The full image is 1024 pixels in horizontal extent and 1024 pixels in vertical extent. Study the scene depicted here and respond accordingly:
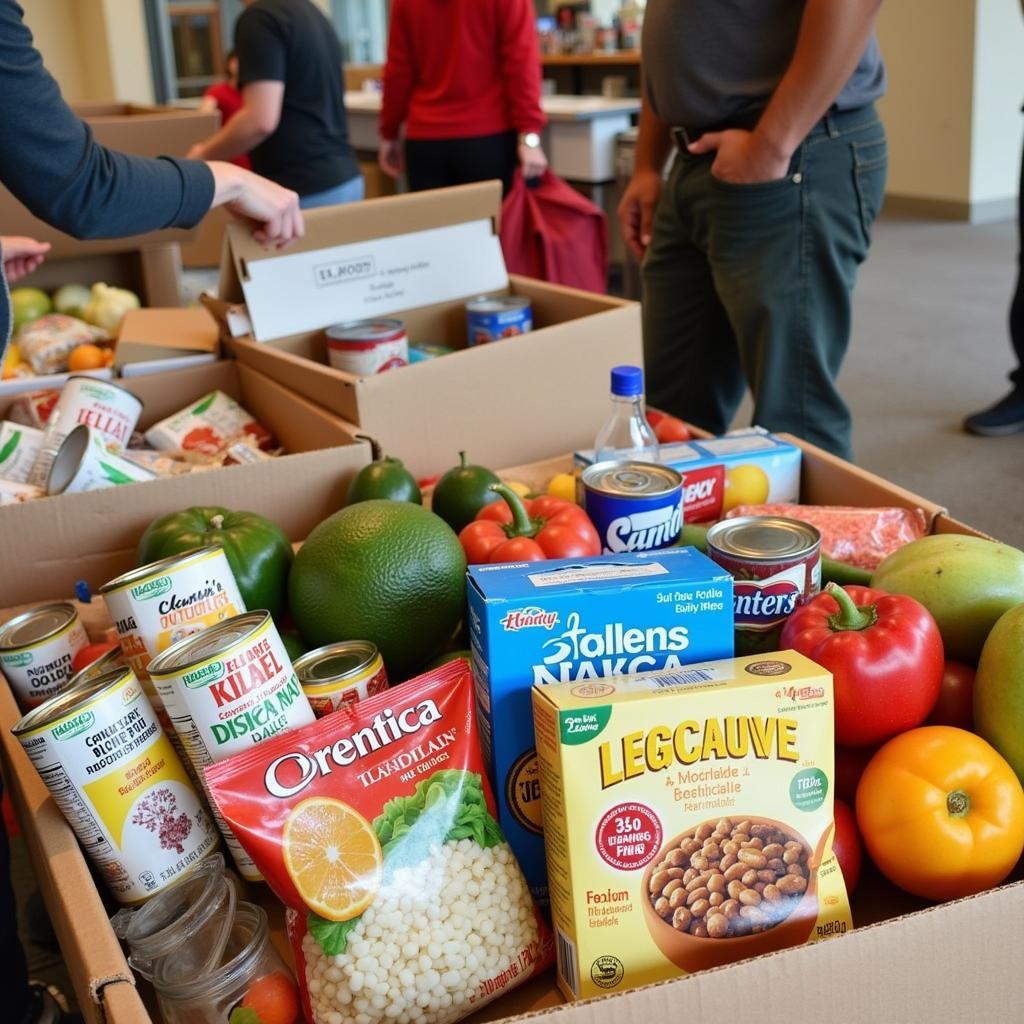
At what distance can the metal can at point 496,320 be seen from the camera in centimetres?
173

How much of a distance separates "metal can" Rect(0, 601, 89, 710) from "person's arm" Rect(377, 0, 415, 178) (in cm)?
282

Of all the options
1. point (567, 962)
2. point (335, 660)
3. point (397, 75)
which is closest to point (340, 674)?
point (335, 660)

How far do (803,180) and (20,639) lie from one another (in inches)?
52.3

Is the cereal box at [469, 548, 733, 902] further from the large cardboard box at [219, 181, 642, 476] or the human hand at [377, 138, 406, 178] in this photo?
the human hand at [377, 138, 406, 178]

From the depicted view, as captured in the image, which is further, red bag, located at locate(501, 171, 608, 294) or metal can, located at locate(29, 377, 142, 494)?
red bag, located at locate(501, 171, 608, 294)

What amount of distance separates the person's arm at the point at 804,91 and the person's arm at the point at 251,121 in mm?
1458

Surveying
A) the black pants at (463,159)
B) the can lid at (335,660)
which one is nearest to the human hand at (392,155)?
the black pants at (463,159)

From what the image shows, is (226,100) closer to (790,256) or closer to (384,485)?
(790,256)

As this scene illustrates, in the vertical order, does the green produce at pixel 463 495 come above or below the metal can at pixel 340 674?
above

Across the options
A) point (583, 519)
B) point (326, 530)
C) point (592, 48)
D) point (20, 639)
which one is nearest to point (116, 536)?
point (20, 639)

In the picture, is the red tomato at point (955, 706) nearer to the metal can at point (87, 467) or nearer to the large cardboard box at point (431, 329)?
the large cardboard box at point (431, 329)

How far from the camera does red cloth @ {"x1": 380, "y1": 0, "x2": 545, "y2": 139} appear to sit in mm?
3311

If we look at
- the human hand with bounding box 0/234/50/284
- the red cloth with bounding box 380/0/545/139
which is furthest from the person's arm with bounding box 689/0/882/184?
the red cloth with bounding box 380/0/545/139

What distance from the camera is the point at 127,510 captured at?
129cm
